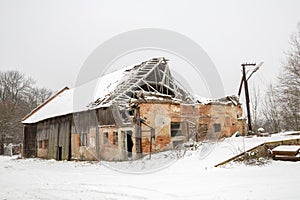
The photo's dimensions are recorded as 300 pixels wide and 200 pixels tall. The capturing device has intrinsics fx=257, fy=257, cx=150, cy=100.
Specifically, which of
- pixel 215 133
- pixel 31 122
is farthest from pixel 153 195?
pixel 31 122

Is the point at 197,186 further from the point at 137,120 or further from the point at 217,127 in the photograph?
the point at 217,127

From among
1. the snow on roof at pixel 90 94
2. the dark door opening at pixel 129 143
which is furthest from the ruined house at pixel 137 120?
the snow on roof at pixel 90 94

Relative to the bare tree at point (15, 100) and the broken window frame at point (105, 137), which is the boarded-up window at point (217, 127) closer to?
the broken window frame at point (105, 137)

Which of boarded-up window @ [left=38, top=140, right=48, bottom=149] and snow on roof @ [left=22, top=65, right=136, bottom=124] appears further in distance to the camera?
boarded-up window @ [left=38, top=140, right=48, bottom=149]

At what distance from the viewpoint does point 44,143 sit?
24781 mm

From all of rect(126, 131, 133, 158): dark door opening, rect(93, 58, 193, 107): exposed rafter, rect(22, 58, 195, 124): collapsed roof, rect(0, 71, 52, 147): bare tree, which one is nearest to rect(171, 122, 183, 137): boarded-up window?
rect(22, 58, 195, 124): collapsed roof

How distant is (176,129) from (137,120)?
320 centimetres

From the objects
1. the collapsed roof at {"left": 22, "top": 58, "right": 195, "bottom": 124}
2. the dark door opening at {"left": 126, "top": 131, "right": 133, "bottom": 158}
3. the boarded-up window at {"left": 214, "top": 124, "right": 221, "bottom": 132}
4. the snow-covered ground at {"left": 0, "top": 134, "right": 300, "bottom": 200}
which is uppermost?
the collapsed roof at {"left": 22, "top": 58, "right": 195, "bottom": 124}

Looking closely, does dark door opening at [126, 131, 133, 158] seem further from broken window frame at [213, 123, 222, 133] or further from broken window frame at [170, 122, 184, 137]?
broken window frame at [213, 123, 222, 133]

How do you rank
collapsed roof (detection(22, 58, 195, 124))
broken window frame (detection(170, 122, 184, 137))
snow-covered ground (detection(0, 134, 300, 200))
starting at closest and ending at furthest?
snow-covered ground (detection(0, 134, 300, 200)) → broken window frame (detection(170, 122, 184, 137)) → collapsed roof (detection(22, 58, 195, 124))

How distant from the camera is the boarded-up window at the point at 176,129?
1689 cm

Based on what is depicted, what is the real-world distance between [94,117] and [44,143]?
9.62 m

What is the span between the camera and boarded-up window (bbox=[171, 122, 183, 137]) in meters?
16.9

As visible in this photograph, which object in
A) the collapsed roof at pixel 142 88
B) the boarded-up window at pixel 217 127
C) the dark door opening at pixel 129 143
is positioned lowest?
the dark door opening at pixel 129 143
